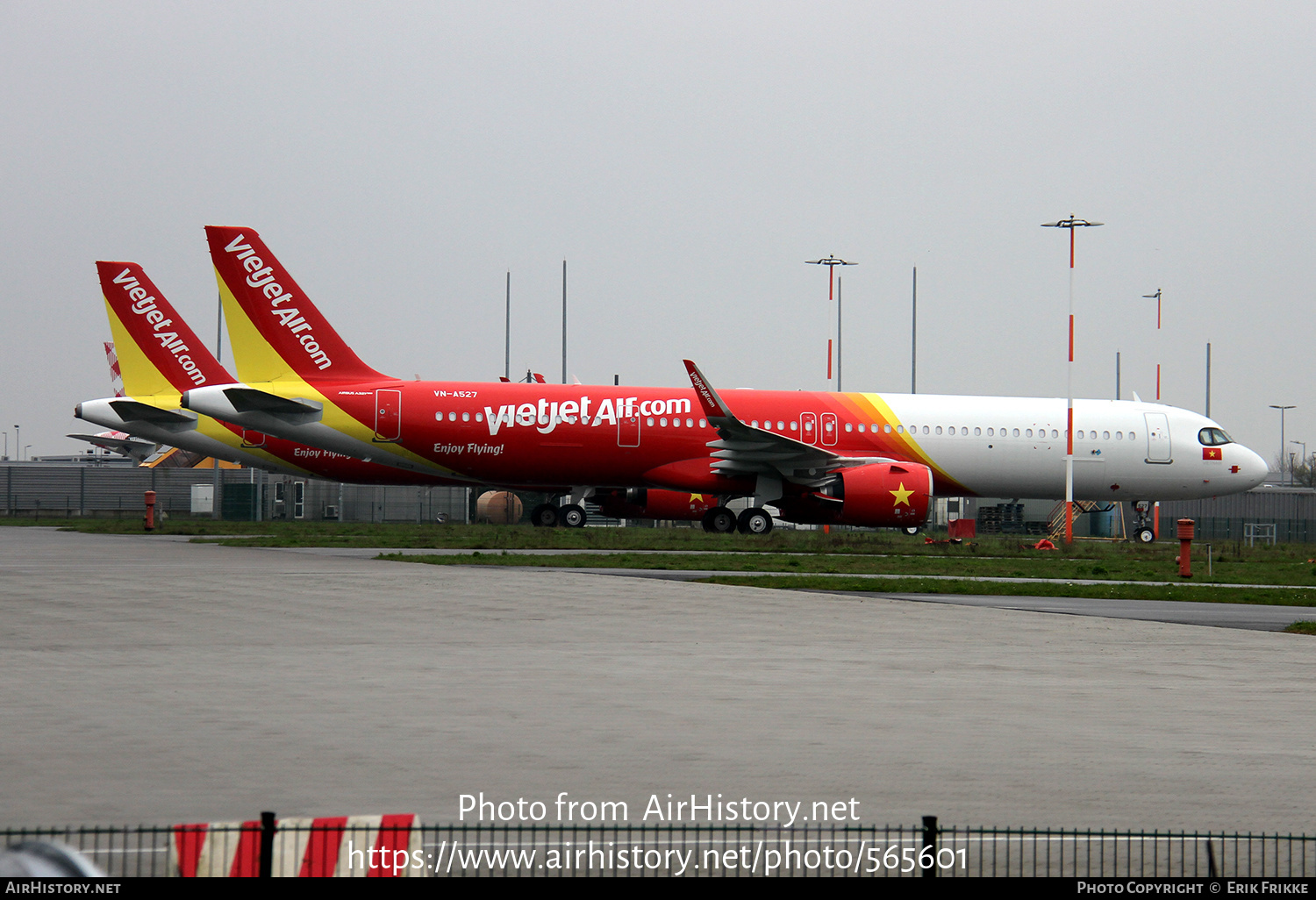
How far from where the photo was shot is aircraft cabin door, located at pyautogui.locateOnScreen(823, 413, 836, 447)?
35.3 m

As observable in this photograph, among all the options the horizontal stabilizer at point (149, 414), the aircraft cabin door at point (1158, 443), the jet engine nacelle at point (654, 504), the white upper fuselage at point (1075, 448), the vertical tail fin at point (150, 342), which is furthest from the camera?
the jet engine nacelle at point (654, 504)

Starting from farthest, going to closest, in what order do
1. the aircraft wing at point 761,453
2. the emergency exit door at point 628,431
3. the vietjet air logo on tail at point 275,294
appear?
the emergency exit door at point 628,431, the vietjet air logo on tail at point 275,294, the aircraft wing at point 761,453

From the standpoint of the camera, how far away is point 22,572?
70.7ft

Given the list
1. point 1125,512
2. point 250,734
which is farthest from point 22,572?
point 1125,512

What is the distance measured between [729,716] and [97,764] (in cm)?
397

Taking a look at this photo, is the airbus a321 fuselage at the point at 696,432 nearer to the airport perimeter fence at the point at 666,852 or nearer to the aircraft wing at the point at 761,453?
the aircraft wing at the point at 761,453

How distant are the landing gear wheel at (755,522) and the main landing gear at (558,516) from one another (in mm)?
7601

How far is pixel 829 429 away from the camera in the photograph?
3538cm

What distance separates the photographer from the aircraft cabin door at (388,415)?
111ft

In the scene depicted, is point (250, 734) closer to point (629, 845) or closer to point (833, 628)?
point (629, 845)

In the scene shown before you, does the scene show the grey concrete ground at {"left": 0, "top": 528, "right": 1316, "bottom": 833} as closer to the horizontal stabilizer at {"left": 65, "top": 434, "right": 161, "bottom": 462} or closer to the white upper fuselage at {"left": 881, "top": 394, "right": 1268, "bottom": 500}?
the white upper fuselage at {"left": 881, "top": 394, "right": 1268, "bottom": 500}

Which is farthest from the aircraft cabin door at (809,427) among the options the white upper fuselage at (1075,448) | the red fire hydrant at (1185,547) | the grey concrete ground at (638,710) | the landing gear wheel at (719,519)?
the grey concrete ground at (638,710)

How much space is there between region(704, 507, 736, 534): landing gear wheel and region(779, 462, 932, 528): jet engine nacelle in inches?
166
